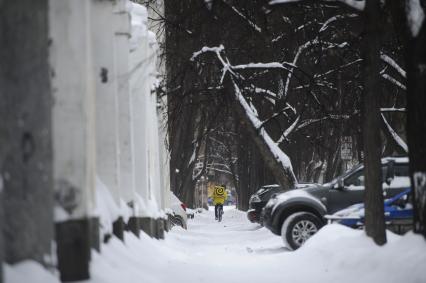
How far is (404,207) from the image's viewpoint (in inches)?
577

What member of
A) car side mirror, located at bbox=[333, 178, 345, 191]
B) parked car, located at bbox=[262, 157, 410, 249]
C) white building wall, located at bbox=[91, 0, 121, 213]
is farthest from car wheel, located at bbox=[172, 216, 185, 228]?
white building wall, located at bbox=[91, 0, 121, 213]

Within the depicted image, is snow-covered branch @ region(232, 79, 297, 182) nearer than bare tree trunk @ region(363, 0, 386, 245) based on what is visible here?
No

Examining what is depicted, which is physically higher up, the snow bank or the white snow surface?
the snow bank

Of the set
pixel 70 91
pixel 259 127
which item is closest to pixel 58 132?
pixel 70 91

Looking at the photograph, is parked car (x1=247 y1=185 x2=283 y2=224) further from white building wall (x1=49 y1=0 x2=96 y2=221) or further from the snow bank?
the snow bank

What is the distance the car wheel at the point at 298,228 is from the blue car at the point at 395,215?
139 centimetres

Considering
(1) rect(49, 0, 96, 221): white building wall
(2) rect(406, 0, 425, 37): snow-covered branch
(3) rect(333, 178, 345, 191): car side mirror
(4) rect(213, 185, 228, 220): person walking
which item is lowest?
(4) rect(213, 185, 228, 220): person walking

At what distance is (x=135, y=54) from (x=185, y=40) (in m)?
2.76

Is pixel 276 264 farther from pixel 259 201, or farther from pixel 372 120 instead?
pixel 259 201

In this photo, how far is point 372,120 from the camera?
12.6 meters

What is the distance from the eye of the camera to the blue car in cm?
1455

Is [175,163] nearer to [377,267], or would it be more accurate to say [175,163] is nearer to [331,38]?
[331,38]

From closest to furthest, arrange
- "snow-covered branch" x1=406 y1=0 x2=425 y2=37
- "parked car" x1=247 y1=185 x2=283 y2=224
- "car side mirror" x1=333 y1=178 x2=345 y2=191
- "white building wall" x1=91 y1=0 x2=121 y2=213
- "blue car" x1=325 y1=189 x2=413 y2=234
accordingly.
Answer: "snow-covered branch" x1=406 y1=0 x2=425 y2=37, "white building wall" x1=91 y1=0 x2=121 y2=213, "blue car" x1=325 y1=189 x2=413 y2=234, "car side mirror" x1=333 y1=178 x2=345 y2=191, "parked car" x1=247 y1=185 x2=283 y2=224

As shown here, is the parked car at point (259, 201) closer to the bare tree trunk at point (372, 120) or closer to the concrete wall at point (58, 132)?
the concrete wall at point (58, 132)
